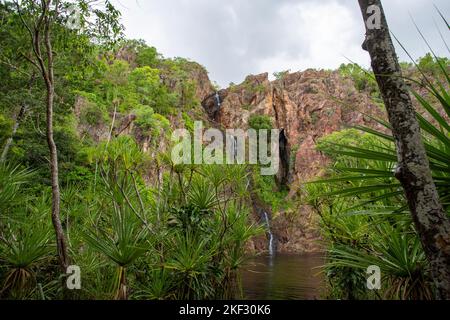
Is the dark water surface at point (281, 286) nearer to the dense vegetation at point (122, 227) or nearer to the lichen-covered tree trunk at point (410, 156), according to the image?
the dense vegetation at point (122, 227)

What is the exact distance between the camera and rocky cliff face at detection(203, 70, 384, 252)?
1335 inches

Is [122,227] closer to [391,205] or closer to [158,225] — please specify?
[158,225]

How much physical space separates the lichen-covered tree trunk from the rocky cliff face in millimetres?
30595

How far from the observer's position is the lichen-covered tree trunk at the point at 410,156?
1560mm

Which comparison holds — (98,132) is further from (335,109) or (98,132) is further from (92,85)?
(335,109)

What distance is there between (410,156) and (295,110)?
35.3 meters

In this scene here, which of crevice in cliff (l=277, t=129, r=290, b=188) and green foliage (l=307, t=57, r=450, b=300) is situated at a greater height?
crevice in cliff (l=277, t=129, r=290, b=188)

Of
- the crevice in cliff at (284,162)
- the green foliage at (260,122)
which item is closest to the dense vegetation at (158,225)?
the green foliage at (260,122)

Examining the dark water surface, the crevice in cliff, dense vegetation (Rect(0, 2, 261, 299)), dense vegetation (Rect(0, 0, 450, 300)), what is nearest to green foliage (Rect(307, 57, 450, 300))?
dense vegetation (Rect(0, 0, 450, 300))

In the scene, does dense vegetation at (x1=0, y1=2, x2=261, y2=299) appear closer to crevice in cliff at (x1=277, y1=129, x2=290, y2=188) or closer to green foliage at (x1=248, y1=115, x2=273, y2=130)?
green foliage at (x1=248, y1=115, x2=273, y2=130)

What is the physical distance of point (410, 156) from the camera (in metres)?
1.66

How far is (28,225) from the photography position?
4.40m
